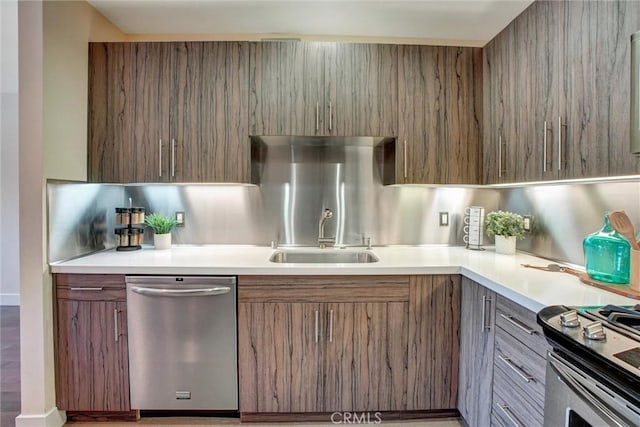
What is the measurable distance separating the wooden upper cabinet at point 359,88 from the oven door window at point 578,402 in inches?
64.9

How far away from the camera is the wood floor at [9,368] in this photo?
2107 millimetres

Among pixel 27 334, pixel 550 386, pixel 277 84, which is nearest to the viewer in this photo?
pixel 550 386

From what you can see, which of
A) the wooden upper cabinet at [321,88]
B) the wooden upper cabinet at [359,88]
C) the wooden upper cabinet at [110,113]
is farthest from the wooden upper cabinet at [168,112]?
the wooden upper cabinet at [359,88]

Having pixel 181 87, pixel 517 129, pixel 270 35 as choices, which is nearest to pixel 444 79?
pixel 517 129

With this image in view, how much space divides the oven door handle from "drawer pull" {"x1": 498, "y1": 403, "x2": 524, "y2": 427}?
1.52ft

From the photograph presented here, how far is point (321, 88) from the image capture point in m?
2.25

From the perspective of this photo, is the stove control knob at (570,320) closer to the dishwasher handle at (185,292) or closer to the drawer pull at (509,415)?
the drawer pull at (509,415)

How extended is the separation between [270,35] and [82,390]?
8.82ft

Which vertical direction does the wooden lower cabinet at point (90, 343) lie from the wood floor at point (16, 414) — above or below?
above

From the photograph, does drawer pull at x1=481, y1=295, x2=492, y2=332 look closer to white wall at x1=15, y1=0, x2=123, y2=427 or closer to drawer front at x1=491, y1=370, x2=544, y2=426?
drawer front at x1=491, y1=370, x2=544, y2=426

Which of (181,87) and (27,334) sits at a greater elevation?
(181,87)

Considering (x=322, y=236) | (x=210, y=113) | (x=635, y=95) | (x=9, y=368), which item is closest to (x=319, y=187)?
(x=322, y=236)

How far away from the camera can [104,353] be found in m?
1.96

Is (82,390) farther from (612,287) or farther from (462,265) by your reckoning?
(612,287)
